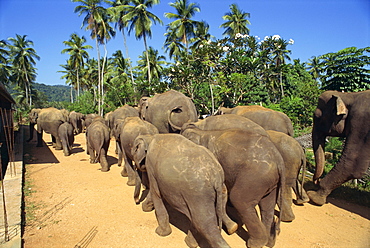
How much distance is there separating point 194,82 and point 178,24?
12.6 meters

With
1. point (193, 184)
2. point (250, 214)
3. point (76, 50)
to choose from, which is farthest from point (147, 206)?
point (76, 50)

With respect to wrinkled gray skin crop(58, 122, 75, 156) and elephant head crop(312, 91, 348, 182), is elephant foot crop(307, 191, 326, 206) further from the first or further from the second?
wrinkled gray skin crop(58, 122, 75, 156)

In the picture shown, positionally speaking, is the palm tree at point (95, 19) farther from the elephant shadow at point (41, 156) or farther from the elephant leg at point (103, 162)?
the elephant leg at point (103, 162)

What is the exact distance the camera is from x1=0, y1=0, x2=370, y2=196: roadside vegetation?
9786mm

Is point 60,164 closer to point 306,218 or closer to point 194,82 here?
point 306,218

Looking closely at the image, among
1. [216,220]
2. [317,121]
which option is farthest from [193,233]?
[317,121]

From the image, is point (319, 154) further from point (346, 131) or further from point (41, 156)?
point (41, 156)

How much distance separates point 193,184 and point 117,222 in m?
2.24

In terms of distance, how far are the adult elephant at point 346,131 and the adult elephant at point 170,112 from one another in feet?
11.1

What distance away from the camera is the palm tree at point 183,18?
1034 inches

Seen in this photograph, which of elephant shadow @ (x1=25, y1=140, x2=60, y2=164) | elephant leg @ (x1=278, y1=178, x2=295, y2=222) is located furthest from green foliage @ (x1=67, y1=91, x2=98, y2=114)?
elephant leg @ (x1=278, y1=178, x2=295, y2=222)

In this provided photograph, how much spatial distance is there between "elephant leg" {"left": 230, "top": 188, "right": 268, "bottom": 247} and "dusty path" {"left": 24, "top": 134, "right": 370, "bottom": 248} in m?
0.34

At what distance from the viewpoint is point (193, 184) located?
333cm

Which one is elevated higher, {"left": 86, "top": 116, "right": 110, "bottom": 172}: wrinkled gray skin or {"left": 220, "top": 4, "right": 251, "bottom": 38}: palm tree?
{"left": 220, "top": 4, "right": 251, "bottom": 38}: palm tree
